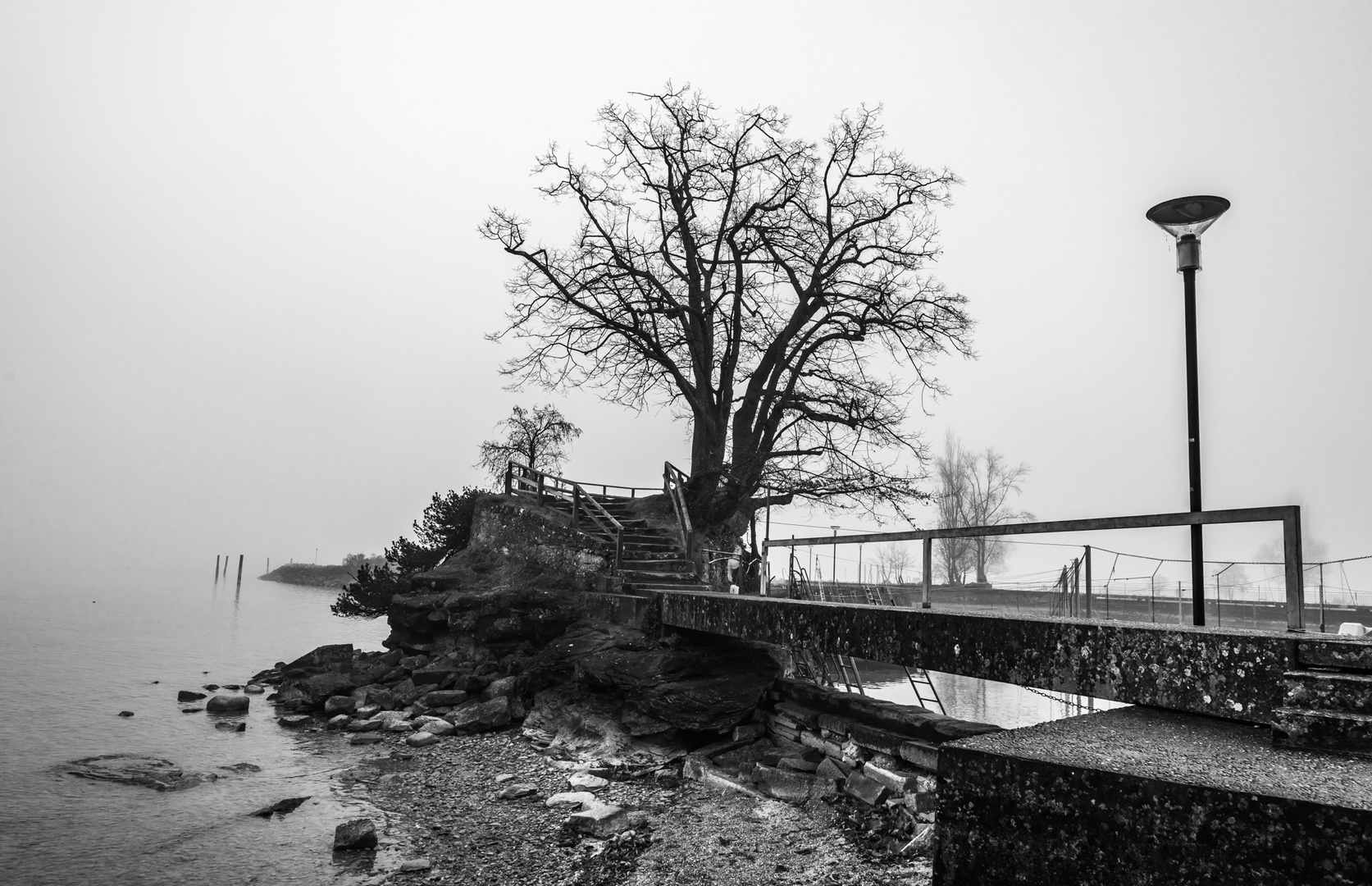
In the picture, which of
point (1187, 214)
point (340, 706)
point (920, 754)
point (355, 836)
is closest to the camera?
point (1187, 214)

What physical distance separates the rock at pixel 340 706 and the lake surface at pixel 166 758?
2.96 feet

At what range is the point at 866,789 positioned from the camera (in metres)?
7.05

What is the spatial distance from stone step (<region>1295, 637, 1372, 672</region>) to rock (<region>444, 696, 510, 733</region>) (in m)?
10.4

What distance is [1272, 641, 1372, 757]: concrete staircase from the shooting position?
10.0 ft

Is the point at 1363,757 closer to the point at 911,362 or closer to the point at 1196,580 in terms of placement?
the point at 1196,580

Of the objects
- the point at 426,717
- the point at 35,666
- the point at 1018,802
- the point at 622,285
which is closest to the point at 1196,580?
the point at 1018,802

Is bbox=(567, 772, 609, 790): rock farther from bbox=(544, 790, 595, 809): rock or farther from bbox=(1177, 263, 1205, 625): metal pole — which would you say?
bbox=(1177, 263, 1205, 625): metal pole

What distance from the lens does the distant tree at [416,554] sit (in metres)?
24.4

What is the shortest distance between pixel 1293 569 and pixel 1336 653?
4.03 ft

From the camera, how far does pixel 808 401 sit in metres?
18.4

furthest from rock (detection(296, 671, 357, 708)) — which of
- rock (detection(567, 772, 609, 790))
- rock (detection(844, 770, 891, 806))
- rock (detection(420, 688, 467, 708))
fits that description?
rock (detection(844, 770, 891, 806))

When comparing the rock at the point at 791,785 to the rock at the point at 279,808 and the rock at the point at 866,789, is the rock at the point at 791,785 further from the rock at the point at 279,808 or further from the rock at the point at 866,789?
the rock at the point at 279,808

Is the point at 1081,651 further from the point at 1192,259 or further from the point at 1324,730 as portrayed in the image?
the point at 1192,259

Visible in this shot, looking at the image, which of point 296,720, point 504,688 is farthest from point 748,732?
point 296,720
